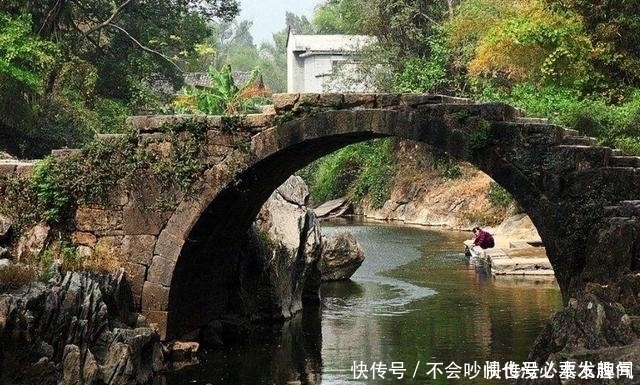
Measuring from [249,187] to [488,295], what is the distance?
630 centimetres

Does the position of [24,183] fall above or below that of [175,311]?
above

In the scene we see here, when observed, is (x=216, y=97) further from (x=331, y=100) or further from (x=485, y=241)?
(x=331, y=100)

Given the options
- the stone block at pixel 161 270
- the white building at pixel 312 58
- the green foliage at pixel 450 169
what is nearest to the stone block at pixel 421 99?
the stone block at pixel 161 270

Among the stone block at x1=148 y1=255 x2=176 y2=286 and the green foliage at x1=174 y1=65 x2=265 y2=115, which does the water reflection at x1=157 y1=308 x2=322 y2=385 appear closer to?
the stone block at x1=148 y1=255 x2=176 y2=286

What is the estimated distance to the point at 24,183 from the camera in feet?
46.2

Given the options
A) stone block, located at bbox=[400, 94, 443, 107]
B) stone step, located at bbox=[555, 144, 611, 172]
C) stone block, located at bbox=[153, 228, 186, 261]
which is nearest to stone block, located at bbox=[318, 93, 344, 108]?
stone block, located at bbox=[400, 94, 443, 107]

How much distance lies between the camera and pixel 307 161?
14.6m

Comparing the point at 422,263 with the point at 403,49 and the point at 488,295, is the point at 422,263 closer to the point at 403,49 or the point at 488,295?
the point at 488,295

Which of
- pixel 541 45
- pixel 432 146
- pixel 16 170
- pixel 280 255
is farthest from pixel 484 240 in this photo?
pixel 16 170

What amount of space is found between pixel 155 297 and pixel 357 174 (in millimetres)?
28168

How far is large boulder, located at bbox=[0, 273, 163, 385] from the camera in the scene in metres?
10.8

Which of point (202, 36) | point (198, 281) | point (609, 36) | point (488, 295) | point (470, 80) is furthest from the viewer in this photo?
point (470, 80)

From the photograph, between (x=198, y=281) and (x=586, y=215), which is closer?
(x=586, y=215)

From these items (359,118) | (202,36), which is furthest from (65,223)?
(202,36)
